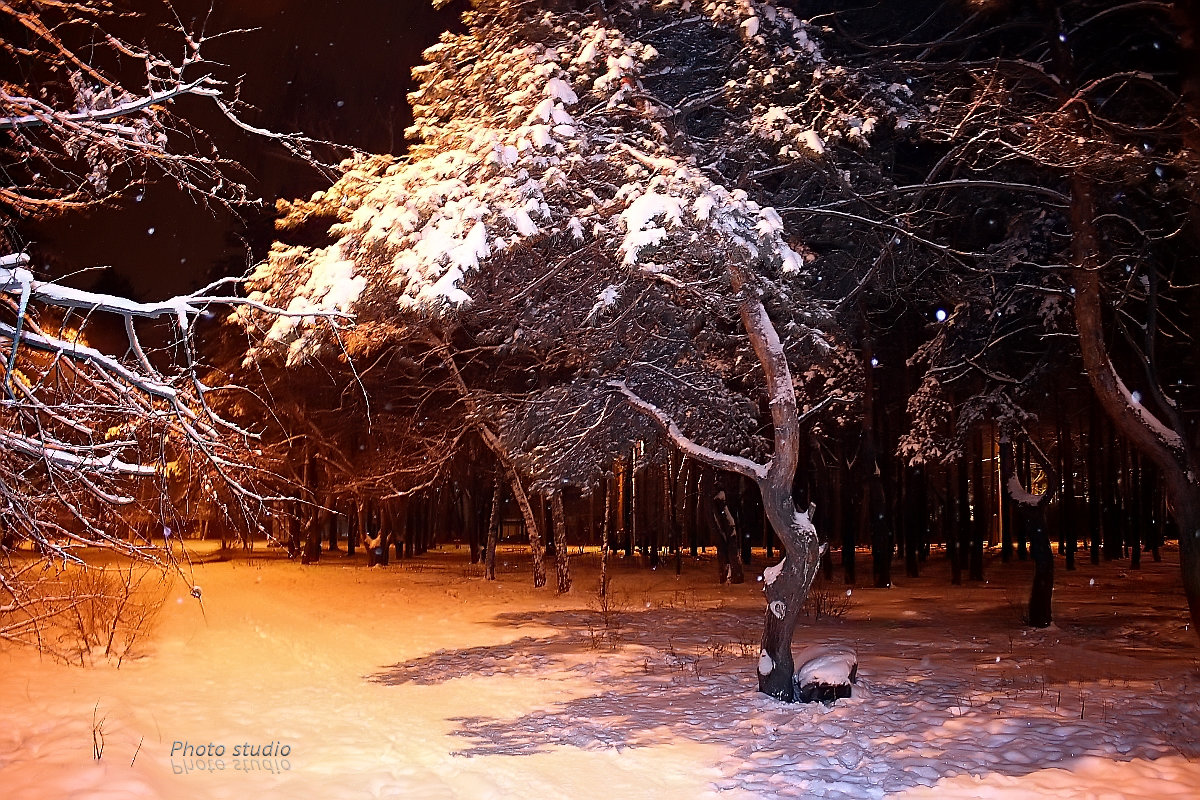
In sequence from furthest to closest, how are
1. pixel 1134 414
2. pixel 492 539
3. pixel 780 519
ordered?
pixel 492 539, pixel 1134 414, pixel 780 519

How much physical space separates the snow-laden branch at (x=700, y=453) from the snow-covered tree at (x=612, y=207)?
4 centimetres

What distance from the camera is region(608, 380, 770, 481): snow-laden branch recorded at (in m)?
10.0

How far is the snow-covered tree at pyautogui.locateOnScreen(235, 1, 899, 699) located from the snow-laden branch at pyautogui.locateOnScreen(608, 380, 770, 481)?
0.04 meters

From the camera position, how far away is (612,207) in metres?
8.85

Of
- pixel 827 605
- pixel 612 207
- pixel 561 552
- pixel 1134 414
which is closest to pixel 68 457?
pixel 612 207

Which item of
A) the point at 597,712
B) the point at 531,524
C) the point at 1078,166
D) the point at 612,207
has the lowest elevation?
the point at 597,712

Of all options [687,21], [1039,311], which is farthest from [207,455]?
[1039,311]

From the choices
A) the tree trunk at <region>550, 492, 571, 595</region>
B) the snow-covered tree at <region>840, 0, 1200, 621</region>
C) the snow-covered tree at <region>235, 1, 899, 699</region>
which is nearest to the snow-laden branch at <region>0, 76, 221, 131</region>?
the snow-covered tree at <region>235, 1, 899, 699</region>

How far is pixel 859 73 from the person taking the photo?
9.35 m

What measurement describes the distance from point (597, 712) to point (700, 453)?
3185 millimetres

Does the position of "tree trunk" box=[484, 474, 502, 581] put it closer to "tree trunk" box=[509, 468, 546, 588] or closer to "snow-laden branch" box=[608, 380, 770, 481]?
"tree trunk" box=[509, 468, 546, 588]

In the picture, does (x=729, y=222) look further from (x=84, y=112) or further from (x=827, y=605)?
(x=827, y=605)

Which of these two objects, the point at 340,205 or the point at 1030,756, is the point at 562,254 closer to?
the point at 340,205

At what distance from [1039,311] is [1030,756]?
32.5 ft
